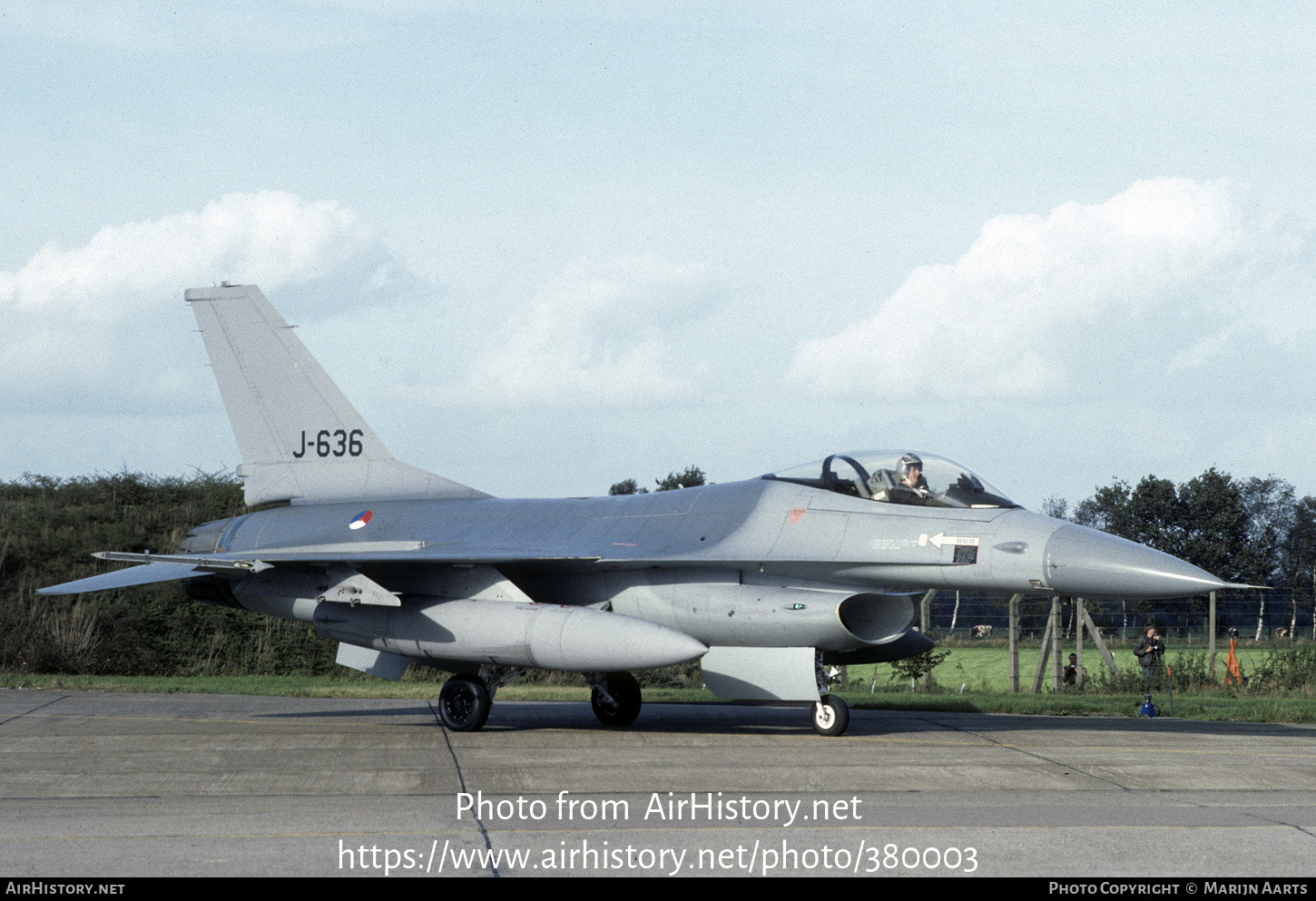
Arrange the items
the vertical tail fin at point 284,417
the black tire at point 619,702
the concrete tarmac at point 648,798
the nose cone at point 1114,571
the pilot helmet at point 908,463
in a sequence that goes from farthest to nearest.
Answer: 1. the vertical tail fin at point 284,417
2. the black tire at point 619,702
3. the pilot helmet at point 908,463
4. the nose cone at point 1114,571
5. the concrete tarmac at point 648,798

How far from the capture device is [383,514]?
1504cm

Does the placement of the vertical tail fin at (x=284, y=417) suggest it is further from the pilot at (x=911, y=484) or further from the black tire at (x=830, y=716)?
the pilot at (x=911, y=484)

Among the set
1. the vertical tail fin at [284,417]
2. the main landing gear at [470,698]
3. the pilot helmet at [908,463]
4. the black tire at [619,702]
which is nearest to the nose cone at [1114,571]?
the pilot helmet at [908,463]

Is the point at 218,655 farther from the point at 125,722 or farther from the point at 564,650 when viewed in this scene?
the point at 564,650

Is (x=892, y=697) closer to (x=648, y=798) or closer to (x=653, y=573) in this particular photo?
(x=653, y=573)

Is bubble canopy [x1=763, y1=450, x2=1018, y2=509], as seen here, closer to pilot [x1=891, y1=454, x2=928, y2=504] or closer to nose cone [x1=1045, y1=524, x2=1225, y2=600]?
pilot [x1=891, y1=454, x2=928, y2=504]

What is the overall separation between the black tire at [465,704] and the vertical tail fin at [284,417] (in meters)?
3.16

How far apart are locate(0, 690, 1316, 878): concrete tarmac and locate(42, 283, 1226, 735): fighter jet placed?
0.76m

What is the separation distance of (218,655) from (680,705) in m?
11.7

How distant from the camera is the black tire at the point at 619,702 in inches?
549

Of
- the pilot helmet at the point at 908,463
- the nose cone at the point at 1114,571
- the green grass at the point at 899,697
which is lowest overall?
the green grass at the point at 899,697

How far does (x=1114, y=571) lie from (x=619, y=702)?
18.3 feet

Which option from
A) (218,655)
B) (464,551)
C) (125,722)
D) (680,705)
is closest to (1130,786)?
(464,551)
